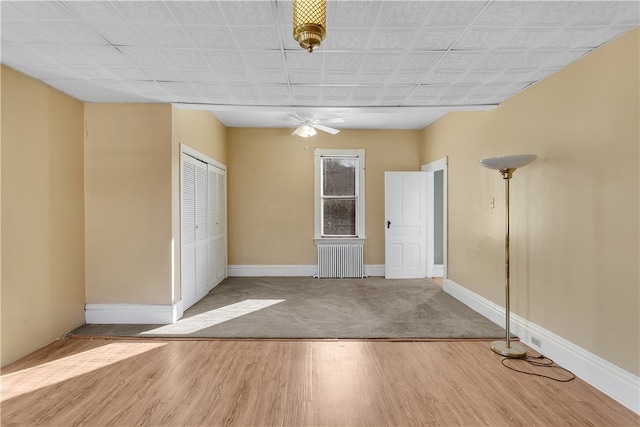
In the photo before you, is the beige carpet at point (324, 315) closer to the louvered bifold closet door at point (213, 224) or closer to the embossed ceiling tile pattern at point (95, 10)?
the louvered bifold closet door at point (213, 224)

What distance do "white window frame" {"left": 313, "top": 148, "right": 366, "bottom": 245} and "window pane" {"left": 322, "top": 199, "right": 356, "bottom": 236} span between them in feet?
0.41

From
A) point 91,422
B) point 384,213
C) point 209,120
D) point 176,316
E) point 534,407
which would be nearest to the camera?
point 91,422

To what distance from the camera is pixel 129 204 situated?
3.62 meters

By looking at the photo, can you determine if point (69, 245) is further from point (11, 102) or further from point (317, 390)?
point (317, 390)

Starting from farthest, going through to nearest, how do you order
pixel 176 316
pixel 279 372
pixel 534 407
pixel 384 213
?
pixel 384 213 → pixel 176 316 → pixel 279 372 → pixel 534 407

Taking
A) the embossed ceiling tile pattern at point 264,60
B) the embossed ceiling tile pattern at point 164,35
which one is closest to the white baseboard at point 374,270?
the embossed ceiling tile pattern at point 264,60

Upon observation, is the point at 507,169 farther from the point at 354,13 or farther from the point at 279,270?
the point at 279,270

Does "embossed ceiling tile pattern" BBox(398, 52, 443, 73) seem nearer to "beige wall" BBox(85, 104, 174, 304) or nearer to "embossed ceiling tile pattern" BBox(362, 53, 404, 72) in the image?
"embossed ceiling tile pattern" BBox(362, 53, 404, 72)

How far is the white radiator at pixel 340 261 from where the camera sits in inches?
230

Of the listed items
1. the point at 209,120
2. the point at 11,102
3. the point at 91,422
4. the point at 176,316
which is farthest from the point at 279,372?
the point at 209,120

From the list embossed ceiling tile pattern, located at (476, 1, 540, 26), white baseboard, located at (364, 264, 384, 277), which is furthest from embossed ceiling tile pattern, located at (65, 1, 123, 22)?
white baseboard, located at (364, 264, 384, 277)

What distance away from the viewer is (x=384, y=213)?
595 centimetres

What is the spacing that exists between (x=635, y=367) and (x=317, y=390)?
6.97ft

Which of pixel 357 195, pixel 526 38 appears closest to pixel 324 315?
pixel 357 195
